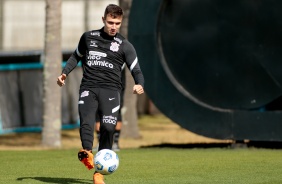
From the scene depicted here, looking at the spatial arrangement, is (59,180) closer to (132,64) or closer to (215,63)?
(132,64)

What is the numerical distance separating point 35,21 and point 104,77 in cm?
2575

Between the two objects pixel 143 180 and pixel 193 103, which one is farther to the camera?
pixel 193 103

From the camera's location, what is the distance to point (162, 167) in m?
12.0

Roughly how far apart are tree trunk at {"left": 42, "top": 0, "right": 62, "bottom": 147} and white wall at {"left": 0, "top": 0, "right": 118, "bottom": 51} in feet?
53.8

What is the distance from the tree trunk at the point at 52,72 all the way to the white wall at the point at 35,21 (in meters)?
16.4

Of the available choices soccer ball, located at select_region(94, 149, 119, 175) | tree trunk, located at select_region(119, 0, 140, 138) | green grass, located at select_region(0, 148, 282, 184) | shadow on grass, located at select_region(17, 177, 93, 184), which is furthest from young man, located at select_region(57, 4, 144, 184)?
tree trunk, located at select_region(119, 0, 140, 138)

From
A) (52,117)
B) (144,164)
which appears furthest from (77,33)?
(144,164)

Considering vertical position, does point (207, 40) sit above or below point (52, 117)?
above

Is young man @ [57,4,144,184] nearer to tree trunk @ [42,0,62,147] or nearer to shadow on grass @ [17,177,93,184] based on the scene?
shadow on grass @ [17,177,93,184]

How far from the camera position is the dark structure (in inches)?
582

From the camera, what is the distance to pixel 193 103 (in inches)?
611

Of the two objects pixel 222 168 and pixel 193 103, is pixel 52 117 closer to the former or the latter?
pixel 193 103

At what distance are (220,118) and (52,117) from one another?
484 cm


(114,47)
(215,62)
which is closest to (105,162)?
(114,47)
